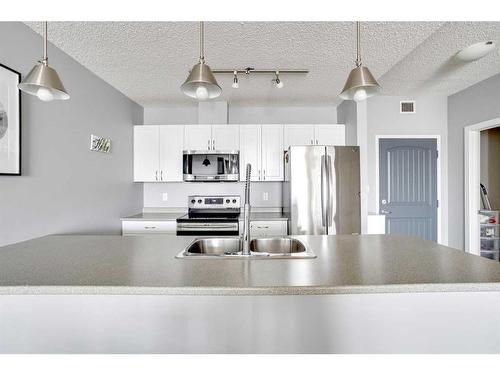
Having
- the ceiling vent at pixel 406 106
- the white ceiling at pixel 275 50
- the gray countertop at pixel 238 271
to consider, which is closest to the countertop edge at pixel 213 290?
the gray countertop at pixel 238 271

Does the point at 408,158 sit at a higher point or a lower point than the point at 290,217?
higher

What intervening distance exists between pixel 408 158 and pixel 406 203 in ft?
1.91

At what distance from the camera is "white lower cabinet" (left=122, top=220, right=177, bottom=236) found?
10.9ft

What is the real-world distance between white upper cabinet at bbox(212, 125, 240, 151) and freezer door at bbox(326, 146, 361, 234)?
1.17 metres

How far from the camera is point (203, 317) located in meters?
1.17

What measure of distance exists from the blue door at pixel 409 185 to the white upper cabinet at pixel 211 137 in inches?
75.8

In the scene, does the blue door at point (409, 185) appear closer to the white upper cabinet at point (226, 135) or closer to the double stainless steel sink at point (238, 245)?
the white upper cabinet at point (226, 135)

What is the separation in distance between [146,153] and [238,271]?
2915 mm

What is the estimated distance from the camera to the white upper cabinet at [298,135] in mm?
3691

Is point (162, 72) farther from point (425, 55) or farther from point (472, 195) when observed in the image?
point (472, 195)

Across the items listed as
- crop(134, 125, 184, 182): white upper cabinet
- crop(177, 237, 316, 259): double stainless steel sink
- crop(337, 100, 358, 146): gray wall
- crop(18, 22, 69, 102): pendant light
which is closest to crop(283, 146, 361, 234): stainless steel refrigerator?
crop(337, 100, 358, 146): gray wall

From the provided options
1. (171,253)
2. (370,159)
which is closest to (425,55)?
(370,159)
